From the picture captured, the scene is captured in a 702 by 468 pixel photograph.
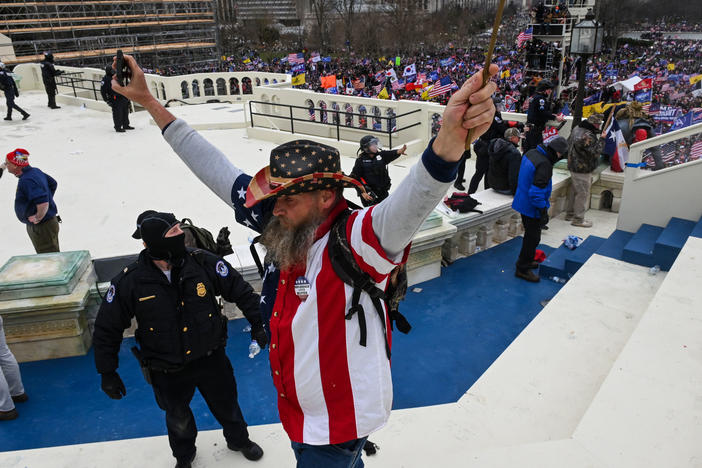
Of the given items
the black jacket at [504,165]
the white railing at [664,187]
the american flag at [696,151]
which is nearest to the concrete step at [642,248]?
the white railing at [664,187]

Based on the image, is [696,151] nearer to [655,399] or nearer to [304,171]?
[655,399]

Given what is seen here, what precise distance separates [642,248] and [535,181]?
1.37 metres

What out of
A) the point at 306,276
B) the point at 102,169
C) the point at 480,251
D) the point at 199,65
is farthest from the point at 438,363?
the point at 199,65

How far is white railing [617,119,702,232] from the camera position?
601 cm

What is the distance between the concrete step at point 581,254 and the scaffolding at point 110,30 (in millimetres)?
41972

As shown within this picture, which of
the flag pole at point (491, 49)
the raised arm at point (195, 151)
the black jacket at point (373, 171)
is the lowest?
the black jacket at point (373, 171)

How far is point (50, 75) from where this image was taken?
53.0ft

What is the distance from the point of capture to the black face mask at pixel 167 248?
110 inches

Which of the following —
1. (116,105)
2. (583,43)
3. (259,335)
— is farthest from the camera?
(116,105)

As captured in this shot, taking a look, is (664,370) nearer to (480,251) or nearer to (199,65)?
(480,251)

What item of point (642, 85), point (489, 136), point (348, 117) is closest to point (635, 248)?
point (489, 136)

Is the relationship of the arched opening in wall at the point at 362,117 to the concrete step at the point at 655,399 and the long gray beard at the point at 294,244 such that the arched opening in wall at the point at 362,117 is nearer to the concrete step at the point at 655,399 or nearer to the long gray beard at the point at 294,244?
the concrete step at the point at 655,399

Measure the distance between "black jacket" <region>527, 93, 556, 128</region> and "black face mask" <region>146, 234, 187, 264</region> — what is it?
687 centimetres

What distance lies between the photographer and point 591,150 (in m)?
7.44
